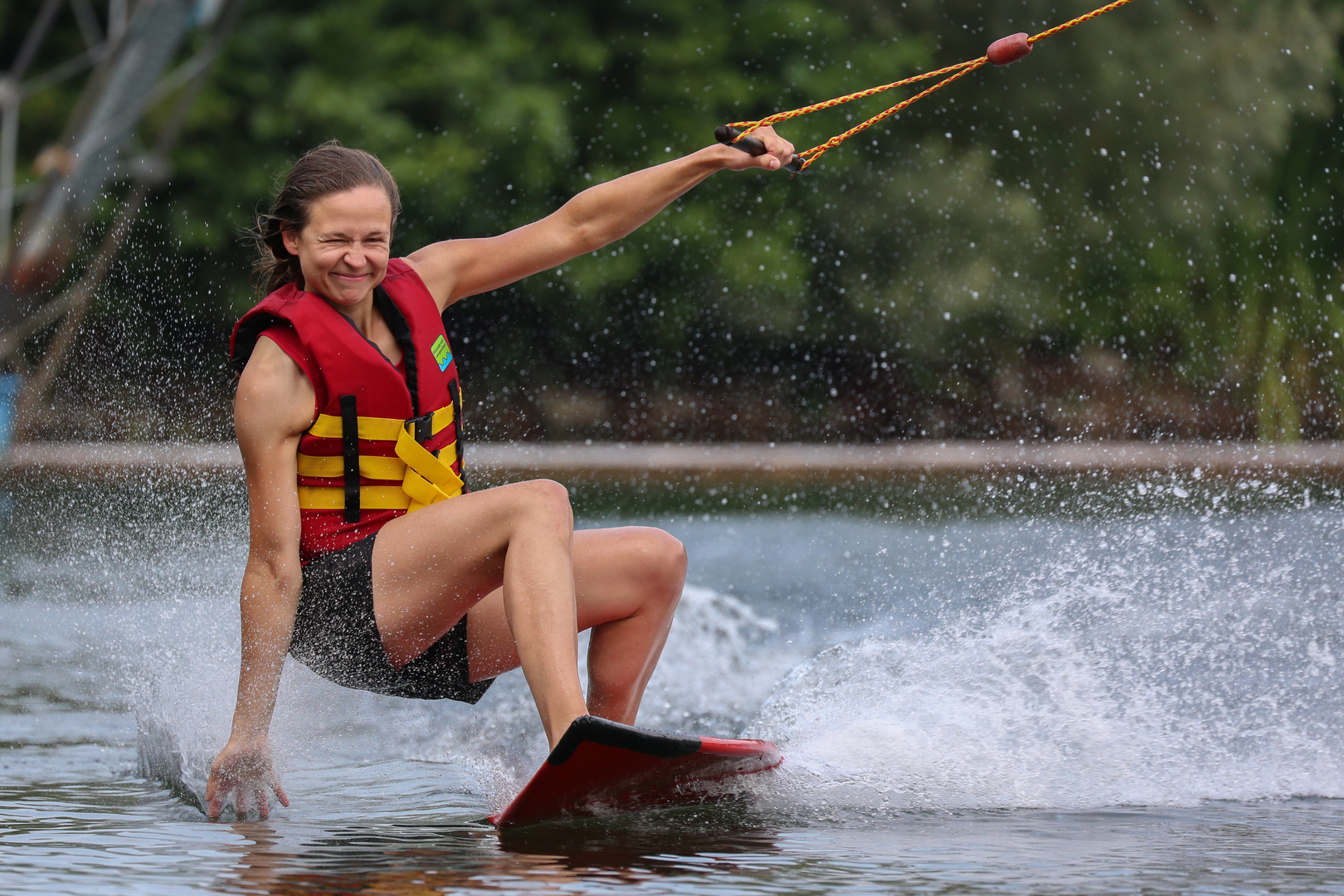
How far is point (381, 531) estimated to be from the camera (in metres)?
2.60

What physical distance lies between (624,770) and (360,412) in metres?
0.70

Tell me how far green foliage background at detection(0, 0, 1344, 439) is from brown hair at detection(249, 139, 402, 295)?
11236mm

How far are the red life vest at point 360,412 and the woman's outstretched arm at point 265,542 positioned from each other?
0.05 m

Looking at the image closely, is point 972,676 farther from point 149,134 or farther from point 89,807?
point 149,134

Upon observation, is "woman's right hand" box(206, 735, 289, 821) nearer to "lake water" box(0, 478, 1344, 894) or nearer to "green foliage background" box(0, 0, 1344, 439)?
"lake water" box(0, 478, 1344, 894)

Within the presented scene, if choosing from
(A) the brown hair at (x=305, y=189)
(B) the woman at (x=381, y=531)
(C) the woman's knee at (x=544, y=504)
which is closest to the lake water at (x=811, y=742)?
(B) the woman at (x=381, y=531)

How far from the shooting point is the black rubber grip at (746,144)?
2.85m

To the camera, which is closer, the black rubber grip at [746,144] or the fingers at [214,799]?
the fingers at [214,799]

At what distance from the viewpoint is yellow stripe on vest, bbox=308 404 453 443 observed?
259 centimetres

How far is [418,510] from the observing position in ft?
8.51

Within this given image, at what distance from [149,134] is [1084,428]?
878 cm

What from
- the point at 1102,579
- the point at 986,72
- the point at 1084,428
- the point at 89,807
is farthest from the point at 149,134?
Result: the point at 89,807

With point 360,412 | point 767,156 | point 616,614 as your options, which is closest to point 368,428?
point 360,412

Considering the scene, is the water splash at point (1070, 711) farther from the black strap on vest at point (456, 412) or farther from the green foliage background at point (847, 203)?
the green foliage background at point (847, 203)
